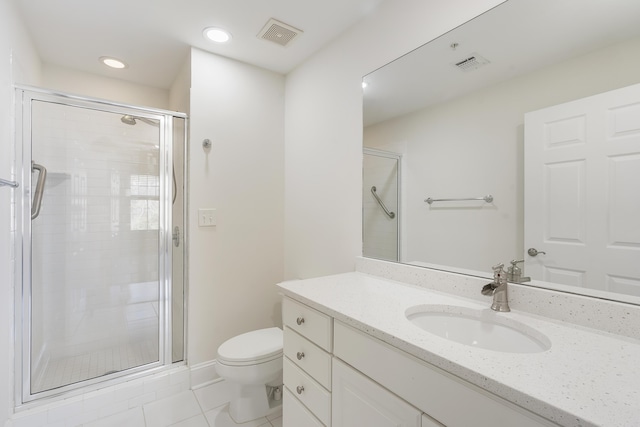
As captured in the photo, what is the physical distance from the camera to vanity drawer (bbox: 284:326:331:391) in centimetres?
103

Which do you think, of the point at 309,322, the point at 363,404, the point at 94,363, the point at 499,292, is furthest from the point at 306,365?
the point at 94,363

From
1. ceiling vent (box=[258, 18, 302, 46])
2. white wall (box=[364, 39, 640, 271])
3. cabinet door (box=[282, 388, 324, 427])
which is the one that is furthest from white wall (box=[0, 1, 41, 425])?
white wall (box=[364, 39, 640, 271])

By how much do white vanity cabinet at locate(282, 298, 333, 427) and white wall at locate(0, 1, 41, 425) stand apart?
136 cm

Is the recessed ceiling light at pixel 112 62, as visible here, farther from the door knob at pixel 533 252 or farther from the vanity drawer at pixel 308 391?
the door knob at pixel 533 252

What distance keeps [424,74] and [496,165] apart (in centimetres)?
59

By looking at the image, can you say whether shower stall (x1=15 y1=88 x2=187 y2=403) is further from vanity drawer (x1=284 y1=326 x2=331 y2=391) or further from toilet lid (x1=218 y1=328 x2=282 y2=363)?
vanity drawer (x1=284 y1=326 x2=331 y2=391)

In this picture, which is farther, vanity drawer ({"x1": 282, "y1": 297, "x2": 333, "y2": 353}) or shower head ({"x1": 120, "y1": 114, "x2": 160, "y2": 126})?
shower head ({"x1": 120, "y1": 114, "x2": 160, "y2": 126})

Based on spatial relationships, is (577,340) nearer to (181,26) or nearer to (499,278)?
(499,278)

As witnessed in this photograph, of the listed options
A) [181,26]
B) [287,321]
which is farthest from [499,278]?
[181,26]

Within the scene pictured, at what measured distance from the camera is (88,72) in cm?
238

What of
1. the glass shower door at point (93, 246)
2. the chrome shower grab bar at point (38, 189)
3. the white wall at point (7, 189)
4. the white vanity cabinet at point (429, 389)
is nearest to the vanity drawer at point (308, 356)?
the white vanity cabinet at point (429, 389)

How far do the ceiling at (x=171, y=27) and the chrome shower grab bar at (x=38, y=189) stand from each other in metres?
0.88

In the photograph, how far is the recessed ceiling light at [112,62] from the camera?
2148mm

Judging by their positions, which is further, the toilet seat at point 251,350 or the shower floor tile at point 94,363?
the shower floor tile at point 94,363
